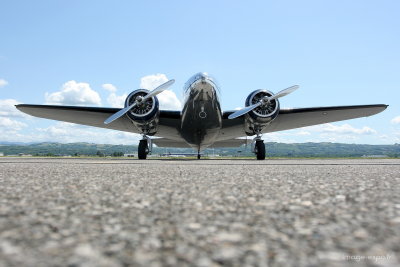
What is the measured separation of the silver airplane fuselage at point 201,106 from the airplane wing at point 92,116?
1800 mm

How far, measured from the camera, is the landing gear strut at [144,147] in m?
17.9

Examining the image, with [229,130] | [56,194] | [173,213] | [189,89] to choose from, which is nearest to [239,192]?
[173,213]

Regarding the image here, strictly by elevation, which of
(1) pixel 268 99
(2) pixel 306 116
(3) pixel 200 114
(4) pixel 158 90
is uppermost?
(4) pixel 158 90

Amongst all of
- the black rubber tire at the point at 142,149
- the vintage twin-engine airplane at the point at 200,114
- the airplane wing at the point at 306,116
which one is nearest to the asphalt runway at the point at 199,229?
the vintage twin-engine airplane at the point at 200,114

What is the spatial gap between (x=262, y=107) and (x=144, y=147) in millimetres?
7271

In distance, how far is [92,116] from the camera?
2030 cm

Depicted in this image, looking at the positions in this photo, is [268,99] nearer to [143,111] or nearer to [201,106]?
[201,106]

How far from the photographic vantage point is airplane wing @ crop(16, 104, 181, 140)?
19.0 meters

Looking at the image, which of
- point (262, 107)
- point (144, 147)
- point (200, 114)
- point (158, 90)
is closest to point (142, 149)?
point (144, 147)

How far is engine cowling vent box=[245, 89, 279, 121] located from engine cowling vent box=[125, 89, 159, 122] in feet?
17.6

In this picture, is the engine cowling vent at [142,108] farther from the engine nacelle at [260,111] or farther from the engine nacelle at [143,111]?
the engine nacelle at [260,111]

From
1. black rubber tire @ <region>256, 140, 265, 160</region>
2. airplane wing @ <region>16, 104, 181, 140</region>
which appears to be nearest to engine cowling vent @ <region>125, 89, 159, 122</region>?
airplane wing @ <region>16, 104, 181, 140</region>

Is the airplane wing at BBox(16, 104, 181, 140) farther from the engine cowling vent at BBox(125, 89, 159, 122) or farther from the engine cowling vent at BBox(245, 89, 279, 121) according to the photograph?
the engine cowling vent at BBox(245, 89, 279, 121)

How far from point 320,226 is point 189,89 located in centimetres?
1452
